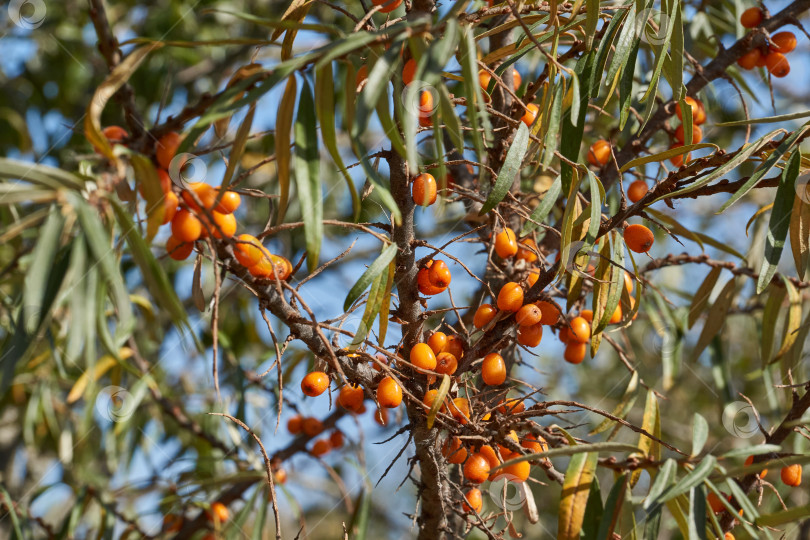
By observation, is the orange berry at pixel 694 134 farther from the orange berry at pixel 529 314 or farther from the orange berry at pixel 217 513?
the orange berry at pixel 217 513

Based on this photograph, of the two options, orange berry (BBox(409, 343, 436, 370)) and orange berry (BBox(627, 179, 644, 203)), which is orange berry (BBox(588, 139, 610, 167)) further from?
orange berry (BBox(409, 343, 436, 370))

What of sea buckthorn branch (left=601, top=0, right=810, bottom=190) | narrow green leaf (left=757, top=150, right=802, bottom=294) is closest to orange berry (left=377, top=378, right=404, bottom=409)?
narrow green leaf (left=757, top=150, right=802, bottom=294)

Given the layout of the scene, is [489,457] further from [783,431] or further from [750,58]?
[750,58]

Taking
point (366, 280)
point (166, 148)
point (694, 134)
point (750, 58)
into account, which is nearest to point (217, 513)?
point (366, 280)

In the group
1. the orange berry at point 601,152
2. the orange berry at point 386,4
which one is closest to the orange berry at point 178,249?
the orange berry at point 386,4

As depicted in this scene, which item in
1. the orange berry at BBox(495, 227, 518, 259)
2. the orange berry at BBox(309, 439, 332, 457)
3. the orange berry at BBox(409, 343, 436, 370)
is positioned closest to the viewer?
the orange berry at BBox(409, 343, 436, 370)

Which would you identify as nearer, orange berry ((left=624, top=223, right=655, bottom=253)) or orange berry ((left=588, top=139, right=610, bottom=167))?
orange berry ((left=624, top=223, right=655, bottom=253))

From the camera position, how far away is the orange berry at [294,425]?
5.03ft

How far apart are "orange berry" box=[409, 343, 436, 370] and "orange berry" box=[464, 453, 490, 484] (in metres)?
0.12

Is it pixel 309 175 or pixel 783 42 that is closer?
pixel 309 175

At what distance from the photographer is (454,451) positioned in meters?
0.86

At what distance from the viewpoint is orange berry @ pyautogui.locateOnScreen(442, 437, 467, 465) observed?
0.86 m

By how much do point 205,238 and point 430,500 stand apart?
517mm

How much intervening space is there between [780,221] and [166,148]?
65 cm
